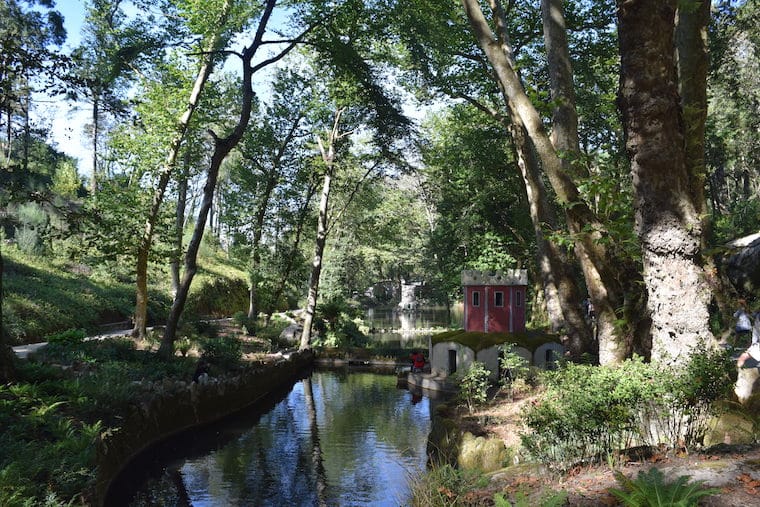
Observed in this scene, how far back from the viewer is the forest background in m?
6.84

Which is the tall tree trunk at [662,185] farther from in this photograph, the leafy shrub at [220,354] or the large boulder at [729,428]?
the leafy shrub at [220,354]

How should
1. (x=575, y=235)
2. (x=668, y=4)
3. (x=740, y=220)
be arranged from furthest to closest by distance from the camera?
(x=740, y=220), (x=575, y=235), (x=668, y=4)

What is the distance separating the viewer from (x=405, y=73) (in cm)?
2344

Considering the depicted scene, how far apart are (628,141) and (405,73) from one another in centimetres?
1782

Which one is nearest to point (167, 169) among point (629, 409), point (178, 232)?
point (178, 232)

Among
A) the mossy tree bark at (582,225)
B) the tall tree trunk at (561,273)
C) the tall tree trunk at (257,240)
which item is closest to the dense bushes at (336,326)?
the tall tree trunk at (257,240)

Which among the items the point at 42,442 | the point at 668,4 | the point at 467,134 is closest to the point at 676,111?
the point at 668,4

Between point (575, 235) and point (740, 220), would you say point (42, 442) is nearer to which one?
point (575, 235)

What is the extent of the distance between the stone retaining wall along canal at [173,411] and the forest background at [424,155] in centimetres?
253

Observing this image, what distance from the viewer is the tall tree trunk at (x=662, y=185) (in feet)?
21.4

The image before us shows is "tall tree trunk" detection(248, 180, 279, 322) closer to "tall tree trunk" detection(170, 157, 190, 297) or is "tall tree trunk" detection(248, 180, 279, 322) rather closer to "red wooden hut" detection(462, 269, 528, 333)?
"tall tree trunk" detection(170, 157, 190, 297)

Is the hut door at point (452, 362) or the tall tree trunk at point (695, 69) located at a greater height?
the tall tree trunk at point (695, 69)

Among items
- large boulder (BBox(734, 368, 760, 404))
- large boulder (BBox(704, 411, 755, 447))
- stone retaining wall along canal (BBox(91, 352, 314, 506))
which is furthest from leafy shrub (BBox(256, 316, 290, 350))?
large boulder (BBox(704, 411, 755, 447))

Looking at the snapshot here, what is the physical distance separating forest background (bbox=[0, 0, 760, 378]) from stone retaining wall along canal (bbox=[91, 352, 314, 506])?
2531mm
